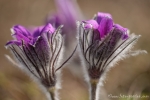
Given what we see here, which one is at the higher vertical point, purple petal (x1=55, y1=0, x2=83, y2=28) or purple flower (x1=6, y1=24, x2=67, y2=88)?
purple petal (x1=55, y1=0, x2=83, y2=28)

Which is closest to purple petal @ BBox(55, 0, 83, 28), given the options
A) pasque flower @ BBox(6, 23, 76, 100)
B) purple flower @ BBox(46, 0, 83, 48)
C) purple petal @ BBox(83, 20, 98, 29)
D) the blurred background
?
purple flower @ BBox(46, 0, 83, 48)

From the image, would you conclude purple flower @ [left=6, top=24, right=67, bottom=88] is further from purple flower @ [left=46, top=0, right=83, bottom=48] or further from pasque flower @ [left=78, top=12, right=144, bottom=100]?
purple flower @ [left=46, top=0, right=83, bottom=48]

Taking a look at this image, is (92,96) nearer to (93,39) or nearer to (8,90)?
(93,39)

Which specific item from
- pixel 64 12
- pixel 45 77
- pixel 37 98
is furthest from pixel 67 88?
pixel 45 77

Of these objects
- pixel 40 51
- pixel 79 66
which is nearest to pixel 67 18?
pixel 79 66

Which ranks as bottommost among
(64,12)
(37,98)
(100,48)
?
(37,98)

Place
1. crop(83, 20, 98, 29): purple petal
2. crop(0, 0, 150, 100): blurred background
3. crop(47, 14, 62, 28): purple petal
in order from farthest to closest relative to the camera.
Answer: crop(0, 0, 150, 100): blurred background < crop(47, 14, 62, 28): purple petal < crop(83, 20, 98, 29): purple petal

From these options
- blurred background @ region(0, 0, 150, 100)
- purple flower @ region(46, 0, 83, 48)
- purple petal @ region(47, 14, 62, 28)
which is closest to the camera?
purple petal @ region(47, 14, 62, 28)

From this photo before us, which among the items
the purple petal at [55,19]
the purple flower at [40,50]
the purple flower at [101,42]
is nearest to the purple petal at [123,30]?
the purple flower at [101,42]
